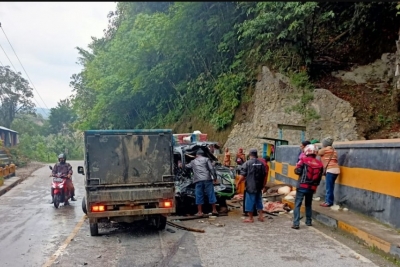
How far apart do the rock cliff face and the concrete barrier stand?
8352 mm

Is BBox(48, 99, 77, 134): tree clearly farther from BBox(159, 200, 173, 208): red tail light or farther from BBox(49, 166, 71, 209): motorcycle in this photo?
BBox(159, 200, 173, 208): red tail light

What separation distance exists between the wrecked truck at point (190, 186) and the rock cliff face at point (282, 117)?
8338 millimetres

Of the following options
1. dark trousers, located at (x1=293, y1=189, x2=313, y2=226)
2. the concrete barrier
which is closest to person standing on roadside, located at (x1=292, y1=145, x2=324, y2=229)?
dark trousers, located at (x1=293, y1=189, x2=313, y2=226)

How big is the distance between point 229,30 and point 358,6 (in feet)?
22.4

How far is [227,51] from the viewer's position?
23109 millimetres

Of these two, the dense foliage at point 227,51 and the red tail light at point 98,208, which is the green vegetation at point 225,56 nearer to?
the dense foliage at point 227,51

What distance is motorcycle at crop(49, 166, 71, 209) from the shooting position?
11.6m

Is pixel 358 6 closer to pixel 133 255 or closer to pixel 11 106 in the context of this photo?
pixel 133 255

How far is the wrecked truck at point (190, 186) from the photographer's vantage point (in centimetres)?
989

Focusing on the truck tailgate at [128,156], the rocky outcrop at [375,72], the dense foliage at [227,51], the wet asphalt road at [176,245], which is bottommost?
the wet asphalt road at [176,245]

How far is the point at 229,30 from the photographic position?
21.9m

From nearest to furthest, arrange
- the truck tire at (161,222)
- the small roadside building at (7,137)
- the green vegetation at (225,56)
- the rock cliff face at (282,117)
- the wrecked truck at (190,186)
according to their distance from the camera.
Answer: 1. the truck tire at (161,222)
2. the wrecked truck at (190,186)
3. the green vegetation at (225,56)
4. the rock cliff face at (282,117)
5. the small roadside building at (7,137)

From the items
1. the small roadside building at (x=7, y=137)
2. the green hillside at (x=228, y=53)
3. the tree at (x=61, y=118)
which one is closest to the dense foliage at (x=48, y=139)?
the tree at (x=61, y=118)

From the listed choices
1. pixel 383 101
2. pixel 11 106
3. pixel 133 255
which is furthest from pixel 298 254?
pixel 11 106
